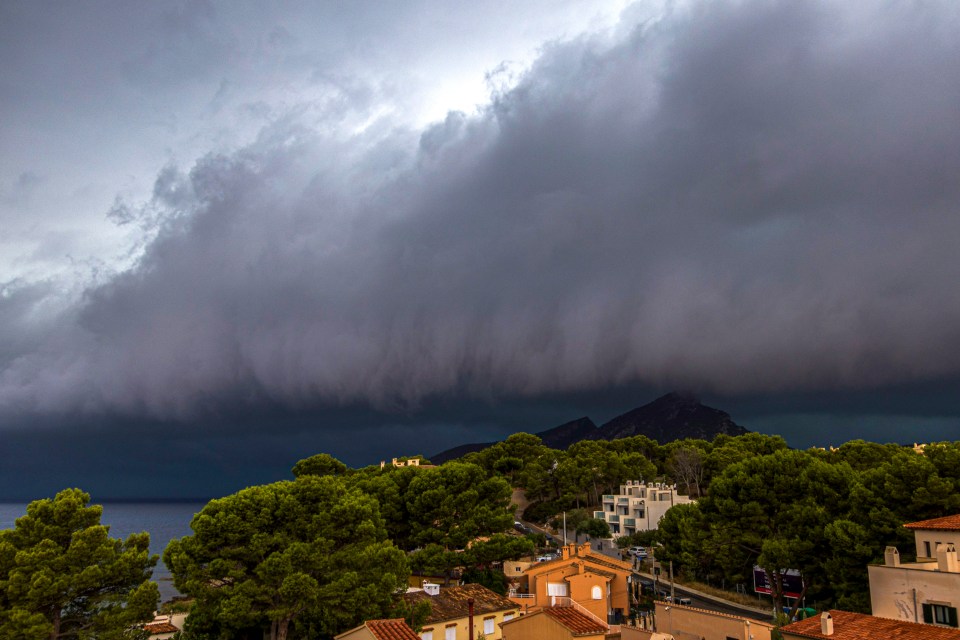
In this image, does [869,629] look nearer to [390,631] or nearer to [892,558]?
[892,558]

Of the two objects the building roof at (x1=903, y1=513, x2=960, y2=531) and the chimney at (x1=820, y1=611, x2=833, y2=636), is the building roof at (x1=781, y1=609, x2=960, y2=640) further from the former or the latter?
the building roof at (x1=903, y1=513, x2=960, y2=531)

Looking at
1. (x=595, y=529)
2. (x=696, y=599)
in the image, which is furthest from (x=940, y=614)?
(x=595, y=529)

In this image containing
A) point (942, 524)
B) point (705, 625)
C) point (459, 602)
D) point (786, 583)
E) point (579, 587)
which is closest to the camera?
point (705, 625)

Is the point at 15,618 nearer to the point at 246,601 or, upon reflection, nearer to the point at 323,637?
the point at 246,601

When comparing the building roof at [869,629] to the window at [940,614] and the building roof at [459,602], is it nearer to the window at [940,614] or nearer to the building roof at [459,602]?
the window at [940,614]

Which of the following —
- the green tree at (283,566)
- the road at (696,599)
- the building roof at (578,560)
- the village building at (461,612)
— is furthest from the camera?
the road at (696,599)

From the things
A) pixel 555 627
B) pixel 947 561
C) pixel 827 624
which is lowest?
pixel 555 627

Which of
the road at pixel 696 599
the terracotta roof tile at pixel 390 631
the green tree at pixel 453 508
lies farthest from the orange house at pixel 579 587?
the terracotta roof tile at pixel 390 631
